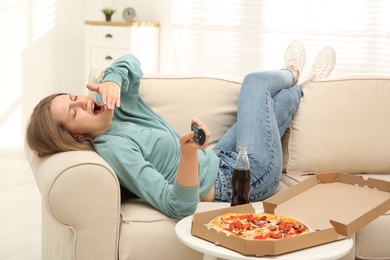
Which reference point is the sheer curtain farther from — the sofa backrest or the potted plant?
the sofa backrest

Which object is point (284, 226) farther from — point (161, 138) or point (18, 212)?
point (18, 212)

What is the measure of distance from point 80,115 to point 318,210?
31.4 inches

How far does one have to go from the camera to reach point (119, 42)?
16.4 feet

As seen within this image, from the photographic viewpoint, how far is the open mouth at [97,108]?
2080mm

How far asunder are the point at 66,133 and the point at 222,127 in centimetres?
74

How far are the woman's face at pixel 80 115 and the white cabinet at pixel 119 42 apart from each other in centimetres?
293

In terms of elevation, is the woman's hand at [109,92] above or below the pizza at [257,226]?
above

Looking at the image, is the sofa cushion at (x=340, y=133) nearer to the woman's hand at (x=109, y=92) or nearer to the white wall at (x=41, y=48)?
the woman's hand at (x=109, y=92)

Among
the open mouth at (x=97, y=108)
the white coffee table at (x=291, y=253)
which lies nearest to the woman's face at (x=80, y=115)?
the open mouth at (x=97, y=108)

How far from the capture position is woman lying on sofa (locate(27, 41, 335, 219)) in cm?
191

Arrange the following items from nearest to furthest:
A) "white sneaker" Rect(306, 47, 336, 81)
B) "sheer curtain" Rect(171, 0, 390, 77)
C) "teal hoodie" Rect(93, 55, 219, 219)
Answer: "teal hoodie" Rect(93, 55, 219, 219) < "white sneaker" Rect(306, 47, 336, 81) < "sheer curtain" Rect(171, 0, 390, 77)

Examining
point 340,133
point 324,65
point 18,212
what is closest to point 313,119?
point 340,133

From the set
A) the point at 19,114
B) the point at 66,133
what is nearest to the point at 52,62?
the point at 19,114

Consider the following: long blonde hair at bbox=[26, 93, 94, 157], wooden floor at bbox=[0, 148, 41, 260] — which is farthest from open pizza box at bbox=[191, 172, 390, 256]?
wooden floor at bbox=[0, 148, 41, 260]
